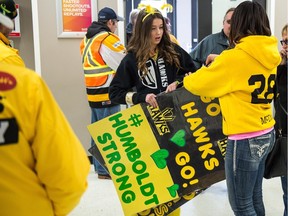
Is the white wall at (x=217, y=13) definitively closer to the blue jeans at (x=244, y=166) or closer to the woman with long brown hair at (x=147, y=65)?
the woman with long brown hair at (x=147, y=65)

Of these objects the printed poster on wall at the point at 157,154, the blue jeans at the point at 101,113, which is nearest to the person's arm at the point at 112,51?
the blue jeans at the point at 101,113

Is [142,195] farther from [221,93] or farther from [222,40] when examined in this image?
[222,40]

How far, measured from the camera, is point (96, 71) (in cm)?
356

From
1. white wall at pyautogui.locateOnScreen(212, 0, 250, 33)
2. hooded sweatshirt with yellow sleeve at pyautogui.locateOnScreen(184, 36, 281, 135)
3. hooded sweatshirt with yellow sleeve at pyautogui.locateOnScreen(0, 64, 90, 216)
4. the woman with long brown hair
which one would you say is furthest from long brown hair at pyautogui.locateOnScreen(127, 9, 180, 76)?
white wall at pyautogui.locateOnScreen(212, 0, 250, 33)

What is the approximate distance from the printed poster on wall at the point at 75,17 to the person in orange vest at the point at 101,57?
29 cm

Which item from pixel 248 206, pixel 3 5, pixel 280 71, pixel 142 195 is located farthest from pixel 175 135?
pixel 3 5

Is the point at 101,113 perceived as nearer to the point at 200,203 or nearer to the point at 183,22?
the point at 200,203

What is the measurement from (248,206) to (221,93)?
1.85ft

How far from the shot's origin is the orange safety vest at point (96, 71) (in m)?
3.51

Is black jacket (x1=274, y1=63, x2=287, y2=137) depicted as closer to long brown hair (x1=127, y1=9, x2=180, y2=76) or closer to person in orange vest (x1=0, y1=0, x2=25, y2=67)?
long brown hair (x1=127, y1=9, x2=180, y2=76)

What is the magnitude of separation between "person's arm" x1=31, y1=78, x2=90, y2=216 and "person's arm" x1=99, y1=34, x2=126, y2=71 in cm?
248

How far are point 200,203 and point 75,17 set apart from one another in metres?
2.21

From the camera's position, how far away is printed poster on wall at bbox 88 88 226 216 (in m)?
2.01

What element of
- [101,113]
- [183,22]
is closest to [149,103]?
[101,113]
